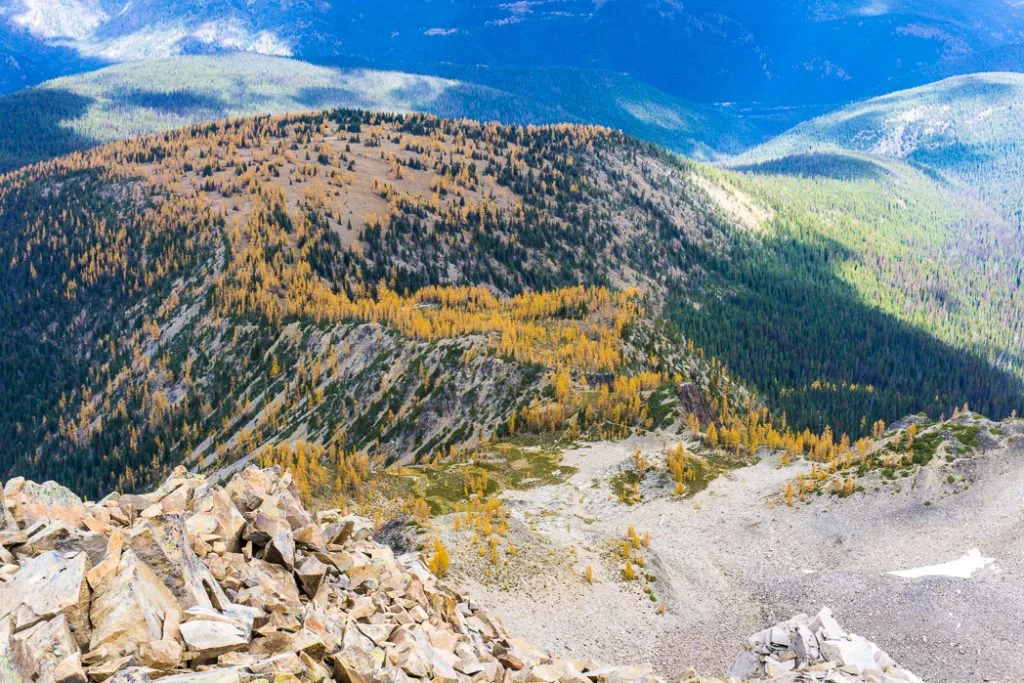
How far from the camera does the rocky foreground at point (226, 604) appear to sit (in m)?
29.5

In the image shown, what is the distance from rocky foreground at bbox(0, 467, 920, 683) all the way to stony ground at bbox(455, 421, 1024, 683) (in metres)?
23.1

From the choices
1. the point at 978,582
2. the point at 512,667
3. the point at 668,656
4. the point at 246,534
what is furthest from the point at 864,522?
the point at 246,534

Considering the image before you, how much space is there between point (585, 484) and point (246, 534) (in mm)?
84828

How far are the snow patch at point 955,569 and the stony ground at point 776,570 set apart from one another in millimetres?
802

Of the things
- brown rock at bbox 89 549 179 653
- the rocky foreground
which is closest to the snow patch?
the rocky foreground

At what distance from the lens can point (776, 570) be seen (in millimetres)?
95438

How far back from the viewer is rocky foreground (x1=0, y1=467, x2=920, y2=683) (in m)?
29.5

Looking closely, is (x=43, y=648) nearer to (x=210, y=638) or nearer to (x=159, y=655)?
(x=159, y=655)

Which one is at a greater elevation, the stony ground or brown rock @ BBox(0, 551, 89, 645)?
brown rock @ BBox(0, 551, 89, 645)

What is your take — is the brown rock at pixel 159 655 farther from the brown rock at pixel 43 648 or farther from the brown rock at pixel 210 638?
the brown rock at pixel 43 648

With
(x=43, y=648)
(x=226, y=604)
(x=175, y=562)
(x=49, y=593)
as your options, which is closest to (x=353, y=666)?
(x=226, y=604)

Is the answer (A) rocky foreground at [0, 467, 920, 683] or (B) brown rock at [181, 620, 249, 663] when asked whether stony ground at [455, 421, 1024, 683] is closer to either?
(A) rocky foreground at [0, 467, 920, 683]

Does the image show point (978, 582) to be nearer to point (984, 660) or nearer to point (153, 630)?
point (984, 660)

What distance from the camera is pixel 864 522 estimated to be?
327ft
